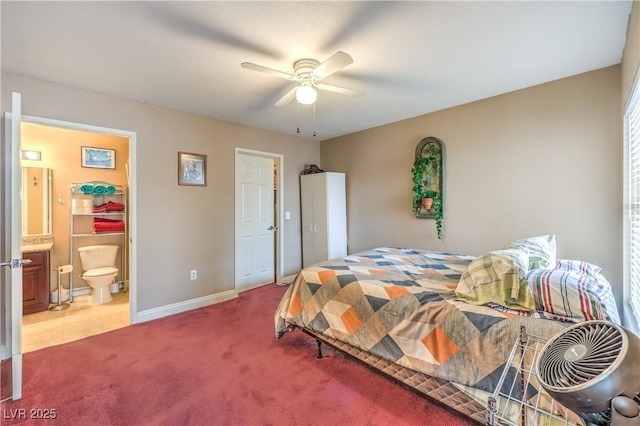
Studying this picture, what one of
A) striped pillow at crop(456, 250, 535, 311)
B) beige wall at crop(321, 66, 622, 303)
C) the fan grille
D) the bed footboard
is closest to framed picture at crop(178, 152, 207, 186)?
beige wall at crop(321, 66, 622, 303)

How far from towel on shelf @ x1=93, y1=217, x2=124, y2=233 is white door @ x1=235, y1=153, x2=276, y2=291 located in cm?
180

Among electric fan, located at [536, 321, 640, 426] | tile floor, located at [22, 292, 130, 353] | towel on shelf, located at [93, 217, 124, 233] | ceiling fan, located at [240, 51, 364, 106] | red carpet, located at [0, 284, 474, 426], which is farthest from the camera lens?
towel on shelf, located at [93, 217, 124, 233]

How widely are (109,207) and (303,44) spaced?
12.3 ft

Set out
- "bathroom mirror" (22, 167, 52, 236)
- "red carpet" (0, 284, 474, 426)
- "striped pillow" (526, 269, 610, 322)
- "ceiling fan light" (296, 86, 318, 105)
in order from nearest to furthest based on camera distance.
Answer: "striped pillow" (526, 269, 610, 322) → "red carpet" (0, 284, 474, 426) → "ceiling fan light" (296, 86, 318, 105) → "bathroom mirror" (22, 167, 52, 236)

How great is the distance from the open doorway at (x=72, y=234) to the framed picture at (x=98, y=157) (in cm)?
2

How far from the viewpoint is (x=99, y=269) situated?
384cm

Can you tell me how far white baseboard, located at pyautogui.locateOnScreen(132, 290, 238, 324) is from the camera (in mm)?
3092

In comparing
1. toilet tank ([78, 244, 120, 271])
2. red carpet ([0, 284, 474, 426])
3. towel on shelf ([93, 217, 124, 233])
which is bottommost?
red carpet ([0, 284, 474, 426])

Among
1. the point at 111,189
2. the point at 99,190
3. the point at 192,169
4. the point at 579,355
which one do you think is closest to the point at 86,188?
the point at 99,190

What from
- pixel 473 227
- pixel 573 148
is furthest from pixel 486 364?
pixel 573 148

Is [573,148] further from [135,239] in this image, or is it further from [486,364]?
[135,239]

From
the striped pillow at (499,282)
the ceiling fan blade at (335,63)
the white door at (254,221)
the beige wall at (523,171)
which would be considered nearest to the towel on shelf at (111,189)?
the white door at (254,221)

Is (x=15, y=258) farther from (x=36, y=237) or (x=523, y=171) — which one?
(x=523, y=171)

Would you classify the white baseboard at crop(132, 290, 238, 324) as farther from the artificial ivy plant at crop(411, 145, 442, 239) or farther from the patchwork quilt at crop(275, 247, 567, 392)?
the artificial ivy plant at crop(411, 145, 442, 239)
